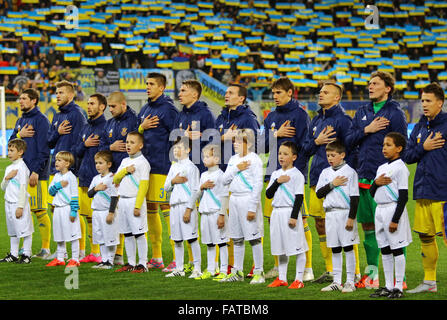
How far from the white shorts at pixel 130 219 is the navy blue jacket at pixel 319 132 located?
6.93 ft

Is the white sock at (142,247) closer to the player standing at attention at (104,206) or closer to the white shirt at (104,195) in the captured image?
the player standing at attention at (104,206)

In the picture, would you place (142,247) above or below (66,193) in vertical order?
below

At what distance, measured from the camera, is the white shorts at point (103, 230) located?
931 centimetres

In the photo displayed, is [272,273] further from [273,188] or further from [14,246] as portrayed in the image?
[14,246]

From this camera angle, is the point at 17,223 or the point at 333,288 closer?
the point at 333,288

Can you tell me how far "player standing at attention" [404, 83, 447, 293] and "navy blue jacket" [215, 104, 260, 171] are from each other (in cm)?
206

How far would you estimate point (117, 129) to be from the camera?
969 centimetres

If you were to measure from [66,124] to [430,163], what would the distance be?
5.01 metres

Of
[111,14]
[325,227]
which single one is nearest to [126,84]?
[111,14]

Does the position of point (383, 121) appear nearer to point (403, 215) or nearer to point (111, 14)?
point (403, 215)

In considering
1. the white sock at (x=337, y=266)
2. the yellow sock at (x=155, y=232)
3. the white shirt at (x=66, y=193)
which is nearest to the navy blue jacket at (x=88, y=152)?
the white shirt at (x=66, y=193)

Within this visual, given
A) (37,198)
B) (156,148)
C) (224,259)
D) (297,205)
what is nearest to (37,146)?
(37,198)

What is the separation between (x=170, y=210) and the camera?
8.91 m

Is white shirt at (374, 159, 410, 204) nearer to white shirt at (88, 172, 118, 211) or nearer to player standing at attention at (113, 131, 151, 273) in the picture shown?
player standing at attention at (113, 131, 151, 273)
